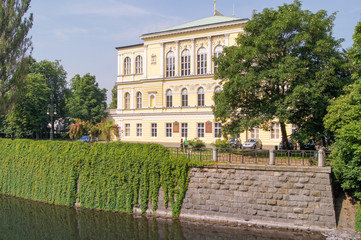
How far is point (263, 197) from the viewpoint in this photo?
47.2 ft

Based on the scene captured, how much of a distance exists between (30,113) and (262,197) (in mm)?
35861

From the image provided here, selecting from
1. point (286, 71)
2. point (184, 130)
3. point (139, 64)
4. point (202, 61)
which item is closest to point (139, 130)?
point (184, 130)

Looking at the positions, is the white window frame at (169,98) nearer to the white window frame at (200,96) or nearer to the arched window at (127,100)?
the white window frame at (200,96)

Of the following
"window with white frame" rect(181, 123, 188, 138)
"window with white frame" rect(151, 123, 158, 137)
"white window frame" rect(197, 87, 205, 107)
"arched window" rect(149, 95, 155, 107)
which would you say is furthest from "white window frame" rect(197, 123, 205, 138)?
"arched window" rect(149, 95, 155, 107)

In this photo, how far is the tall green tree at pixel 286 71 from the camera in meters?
15.8

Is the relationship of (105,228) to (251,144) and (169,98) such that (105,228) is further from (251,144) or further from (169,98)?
(169,98)

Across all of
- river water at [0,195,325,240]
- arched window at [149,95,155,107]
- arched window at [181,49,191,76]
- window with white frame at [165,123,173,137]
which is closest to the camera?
river water at [0,195,325,240]

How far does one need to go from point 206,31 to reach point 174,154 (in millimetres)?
22893

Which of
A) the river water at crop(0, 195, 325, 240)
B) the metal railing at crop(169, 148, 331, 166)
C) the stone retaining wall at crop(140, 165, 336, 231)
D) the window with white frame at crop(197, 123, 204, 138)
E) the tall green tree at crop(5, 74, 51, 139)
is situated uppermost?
the tall green tree at crop(5, 74, 51, 139)

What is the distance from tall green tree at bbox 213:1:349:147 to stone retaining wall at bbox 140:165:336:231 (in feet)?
11.4

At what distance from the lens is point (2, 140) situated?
22.8 meters

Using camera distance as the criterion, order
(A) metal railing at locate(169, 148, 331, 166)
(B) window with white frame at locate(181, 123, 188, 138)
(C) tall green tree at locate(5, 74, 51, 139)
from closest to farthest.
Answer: (A) metal railing at locate(169, 148, 331, 166) → (B) window with white frame at locate(181, 123, 188, 138) → (C) tall green tree at locate(5, 74, 51, 139)

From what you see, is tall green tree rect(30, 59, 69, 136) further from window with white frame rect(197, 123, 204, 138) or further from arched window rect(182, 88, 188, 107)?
window with white frame rect(197, 123, 204, 138)

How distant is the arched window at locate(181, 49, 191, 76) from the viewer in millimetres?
36719
